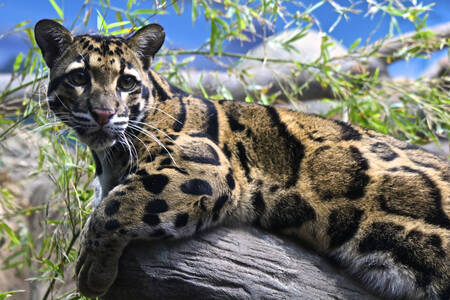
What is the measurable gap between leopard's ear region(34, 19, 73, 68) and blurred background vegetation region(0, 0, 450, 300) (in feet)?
1.25

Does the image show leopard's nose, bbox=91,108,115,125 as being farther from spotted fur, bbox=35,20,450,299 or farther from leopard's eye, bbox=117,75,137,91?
leopard's eye, bbox=117,75,137,91

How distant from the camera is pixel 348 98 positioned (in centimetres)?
468

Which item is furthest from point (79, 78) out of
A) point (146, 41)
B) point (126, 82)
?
point (146, 41)

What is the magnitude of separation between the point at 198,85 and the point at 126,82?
202 centimetres

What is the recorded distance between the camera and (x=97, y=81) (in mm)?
2439

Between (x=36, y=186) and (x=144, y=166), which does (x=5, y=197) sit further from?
(x=144, y=166)

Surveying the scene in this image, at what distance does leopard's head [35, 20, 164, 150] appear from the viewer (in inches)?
93.7

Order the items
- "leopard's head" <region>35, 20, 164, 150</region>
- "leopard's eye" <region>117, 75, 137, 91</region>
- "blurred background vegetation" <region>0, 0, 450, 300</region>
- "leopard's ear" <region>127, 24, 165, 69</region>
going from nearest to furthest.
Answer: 1. "leopard's head" <region>35, 20, 164, 150</region>
2. "leopard's eye" <region>117, 75, 137, 91</region>
3. "leopard's ear" <region>127, 24, 165, 69</region>
4. "blurred background vegetation" <region>0, 0, 450, 300</region>

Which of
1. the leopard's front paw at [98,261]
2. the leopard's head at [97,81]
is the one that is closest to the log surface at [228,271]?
the leopard's front paw at [98,261]

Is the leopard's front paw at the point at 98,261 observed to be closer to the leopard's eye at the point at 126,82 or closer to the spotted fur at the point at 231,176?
the spotted fur at the point at 231,176

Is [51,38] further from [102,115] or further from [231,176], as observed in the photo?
[231,176]

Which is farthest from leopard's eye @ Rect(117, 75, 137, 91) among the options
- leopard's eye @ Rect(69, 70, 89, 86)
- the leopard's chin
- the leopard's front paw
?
the leopard's front paw

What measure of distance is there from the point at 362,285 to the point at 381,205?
0.43m

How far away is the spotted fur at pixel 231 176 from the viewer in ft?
7.73
